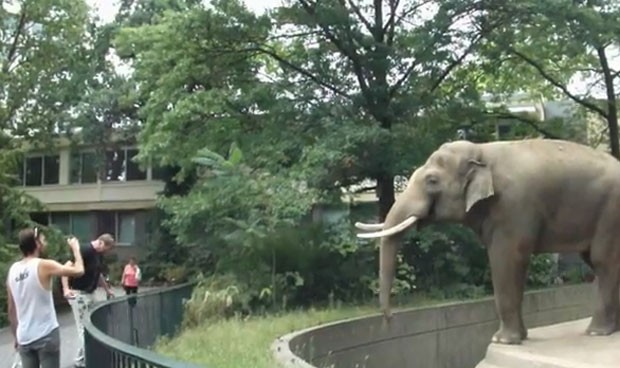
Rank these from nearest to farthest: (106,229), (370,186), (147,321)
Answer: (147,321) → (370,186) → (106,229)

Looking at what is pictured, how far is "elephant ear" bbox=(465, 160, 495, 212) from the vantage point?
11250 mm

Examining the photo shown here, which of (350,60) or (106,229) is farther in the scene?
(106,229)

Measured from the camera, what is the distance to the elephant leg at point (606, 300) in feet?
37.2

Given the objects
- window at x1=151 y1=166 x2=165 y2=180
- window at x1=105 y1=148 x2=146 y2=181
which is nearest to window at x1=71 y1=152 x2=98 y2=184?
window at x1=105 y1=148 x2=146 y2=181

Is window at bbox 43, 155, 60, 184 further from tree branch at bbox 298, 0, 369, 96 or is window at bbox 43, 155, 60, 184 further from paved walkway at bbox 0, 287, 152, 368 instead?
tree branch at bbox 298, 0, 369, 96

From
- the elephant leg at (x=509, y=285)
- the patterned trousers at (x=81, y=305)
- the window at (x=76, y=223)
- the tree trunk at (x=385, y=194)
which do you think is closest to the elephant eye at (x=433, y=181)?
the elephant leg at (x=509, y=285)

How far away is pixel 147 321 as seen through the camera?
1315cm

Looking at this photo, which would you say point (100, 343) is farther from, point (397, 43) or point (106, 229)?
point (106, 229)

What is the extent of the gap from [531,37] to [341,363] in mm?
10637

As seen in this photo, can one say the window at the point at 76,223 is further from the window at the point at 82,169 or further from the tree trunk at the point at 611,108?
the tree trunk at the point at 611,108

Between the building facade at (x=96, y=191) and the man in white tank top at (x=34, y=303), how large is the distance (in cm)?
3378

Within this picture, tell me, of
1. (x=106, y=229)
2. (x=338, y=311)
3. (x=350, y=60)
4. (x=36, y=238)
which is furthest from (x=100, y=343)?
(x=106, y=229)

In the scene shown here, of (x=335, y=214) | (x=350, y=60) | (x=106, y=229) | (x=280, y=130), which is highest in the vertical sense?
(x=350, y=60)

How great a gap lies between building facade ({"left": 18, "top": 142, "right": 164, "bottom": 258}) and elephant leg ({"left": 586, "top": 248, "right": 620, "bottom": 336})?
31458mm
